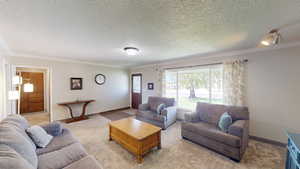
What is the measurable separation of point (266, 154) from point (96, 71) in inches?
231

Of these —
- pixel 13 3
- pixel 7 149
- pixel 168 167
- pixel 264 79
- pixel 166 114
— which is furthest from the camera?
pixel 166 114

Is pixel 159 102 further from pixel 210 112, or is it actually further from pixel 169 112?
pixel 210 112

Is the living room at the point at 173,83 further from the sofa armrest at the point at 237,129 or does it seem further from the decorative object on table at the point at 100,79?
the decorative object on table at the point at 100,79

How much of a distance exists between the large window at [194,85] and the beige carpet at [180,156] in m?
1.51

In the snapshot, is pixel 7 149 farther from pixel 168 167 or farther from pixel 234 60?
pixel 234 60

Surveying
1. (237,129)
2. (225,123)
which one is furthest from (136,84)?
(237,129)

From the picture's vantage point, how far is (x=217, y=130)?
8.22 feet

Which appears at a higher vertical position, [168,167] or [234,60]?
[234,60]

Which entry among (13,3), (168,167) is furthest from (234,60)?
(13,3)

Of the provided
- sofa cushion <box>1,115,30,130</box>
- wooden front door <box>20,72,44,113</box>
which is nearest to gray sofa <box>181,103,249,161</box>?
sofa cushion <box>1,115,30,130</box>

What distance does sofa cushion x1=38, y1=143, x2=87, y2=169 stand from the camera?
1.39 meters

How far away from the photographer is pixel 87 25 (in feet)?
5.96

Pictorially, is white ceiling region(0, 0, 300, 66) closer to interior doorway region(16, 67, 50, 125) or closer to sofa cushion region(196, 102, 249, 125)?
sofa cushion region(196, 102, 249, 125)

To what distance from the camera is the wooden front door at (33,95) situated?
5.71 m
